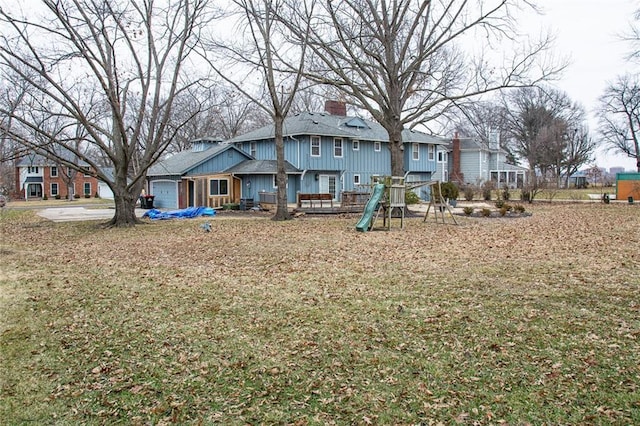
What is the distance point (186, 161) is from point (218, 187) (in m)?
4.46

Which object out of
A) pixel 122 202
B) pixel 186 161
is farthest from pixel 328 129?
pixel 122 202

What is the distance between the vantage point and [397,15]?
20375mm

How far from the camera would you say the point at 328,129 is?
31.0 m

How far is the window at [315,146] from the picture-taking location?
3042cm

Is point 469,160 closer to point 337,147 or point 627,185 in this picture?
point 627,185

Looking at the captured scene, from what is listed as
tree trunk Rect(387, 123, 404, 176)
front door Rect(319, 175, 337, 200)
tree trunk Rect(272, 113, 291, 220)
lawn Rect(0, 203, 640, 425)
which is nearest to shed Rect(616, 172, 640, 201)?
→ tree trunk Rect(387, 123, 404, 176)

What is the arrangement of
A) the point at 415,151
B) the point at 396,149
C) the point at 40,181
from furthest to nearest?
1. the point at 40,181
2. the point at 415,151
3. the point at 396,149

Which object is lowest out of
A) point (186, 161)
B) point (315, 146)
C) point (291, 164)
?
point (291, 164)

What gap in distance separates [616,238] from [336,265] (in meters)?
7.54

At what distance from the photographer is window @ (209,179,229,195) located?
98.0 feet

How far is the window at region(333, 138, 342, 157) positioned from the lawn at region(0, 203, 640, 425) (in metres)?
20.7

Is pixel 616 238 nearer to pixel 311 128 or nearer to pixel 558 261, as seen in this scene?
pixel 558 261

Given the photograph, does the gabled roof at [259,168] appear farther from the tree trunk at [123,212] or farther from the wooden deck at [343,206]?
the tree trunk at [123,212]

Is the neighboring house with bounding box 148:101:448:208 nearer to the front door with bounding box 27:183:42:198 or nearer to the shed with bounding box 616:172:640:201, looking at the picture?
the shed with bounding box 616:172:640:201
